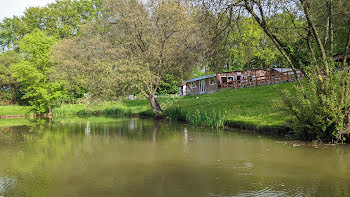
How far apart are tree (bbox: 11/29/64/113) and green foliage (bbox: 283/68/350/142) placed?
32109 millimetres

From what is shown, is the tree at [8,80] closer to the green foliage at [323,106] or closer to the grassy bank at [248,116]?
the grassy bank at [248,116]

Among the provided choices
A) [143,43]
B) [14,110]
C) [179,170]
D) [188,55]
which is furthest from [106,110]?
[179,170]

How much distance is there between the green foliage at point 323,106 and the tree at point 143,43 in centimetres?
1246

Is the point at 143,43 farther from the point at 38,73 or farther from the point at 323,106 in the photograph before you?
the point at 38,73

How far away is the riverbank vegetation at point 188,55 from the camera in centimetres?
1045

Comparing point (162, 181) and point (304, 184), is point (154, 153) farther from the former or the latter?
point (304, 184)

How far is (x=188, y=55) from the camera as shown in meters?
24.4

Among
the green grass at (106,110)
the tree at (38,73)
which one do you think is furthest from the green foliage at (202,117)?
the tree at (38,73)

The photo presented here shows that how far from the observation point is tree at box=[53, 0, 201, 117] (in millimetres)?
22141

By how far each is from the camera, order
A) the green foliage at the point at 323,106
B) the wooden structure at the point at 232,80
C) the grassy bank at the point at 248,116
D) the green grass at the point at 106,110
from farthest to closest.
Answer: the green grass at the point at 106,110
the wooden structure at the point at 232,80
the grassy bank at the point at 248,116
the green foliage at the point at 323,106

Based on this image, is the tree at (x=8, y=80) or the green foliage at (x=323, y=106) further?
the tree at (x=8, y=80)

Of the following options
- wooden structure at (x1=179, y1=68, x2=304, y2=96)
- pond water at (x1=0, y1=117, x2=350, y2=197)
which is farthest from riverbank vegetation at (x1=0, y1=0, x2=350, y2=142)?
wooden structure at (x1=179, y1=68, x2=304, y2=96)

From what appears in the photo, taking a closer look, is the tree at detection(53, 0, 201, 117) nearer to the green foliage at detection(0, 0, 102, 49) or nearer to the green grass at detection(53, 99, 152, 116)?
the green grass at detection(53, 99, 152, 116)

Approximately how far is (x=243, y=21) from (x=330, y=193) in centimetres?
883
